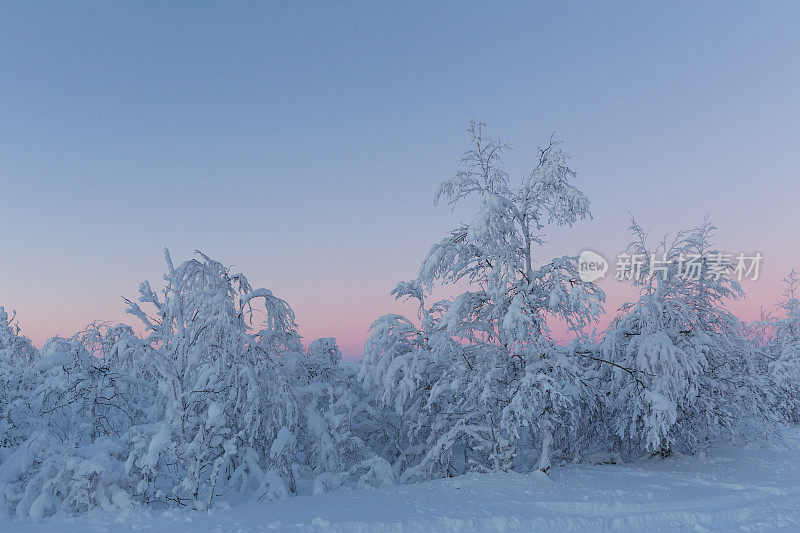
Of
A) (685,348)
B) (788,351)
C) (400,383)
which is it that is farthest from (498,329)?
(788,351)

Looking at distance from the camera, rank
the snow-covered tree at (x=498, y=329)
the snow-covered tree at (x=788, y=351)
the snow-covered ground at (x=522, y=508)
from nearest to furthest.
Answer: the snow-covered ground at (x=522, y=508) < the snow-covered tree at (x=498, y=329) < the snow-covered tree at (x=788, y=351)

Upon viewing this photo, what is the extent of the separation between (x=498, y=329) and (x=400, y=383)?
282cm

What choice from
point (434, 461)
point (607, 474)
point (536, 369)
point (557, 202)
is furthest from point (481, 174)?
point (607, 474)

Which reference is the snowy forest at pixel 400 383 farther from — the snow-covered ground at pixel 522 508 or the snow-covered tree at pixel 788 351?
the snow-covered tree at pixel 788 351

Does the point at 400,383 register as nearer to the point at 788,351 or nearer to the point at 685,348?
the point at 685,348

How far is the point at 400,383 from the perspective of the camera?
13109 millimetres

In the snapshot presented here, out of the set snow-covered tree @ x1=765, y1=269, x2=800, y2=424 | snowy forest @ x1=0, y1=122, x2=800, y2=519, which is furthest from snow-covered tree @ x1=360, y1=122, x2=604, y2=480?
snow-covered tree @ x1=765, y1=269, x2=800, y2=424

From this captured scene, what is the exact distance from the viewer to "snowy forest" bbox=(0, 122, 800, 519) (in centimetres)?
967

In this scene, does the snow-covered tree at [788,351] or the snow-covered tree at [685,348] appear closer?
the snow-covered tree at [685,348]

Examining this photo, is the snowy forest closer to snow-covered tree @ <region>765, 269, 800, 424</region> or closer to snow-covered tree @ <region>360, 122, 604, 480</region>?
snow-covered tree @ <region>360, 122, 604, 480</region>

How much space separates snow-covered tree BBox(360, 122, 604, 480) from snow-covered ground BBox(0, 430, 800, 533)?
1.49m

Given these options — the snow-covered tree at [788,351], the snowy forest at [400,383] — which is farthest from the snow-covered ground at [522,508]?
the snow-covered tree at [788,351]

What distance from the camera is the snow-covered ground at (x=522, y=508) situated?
805 cm

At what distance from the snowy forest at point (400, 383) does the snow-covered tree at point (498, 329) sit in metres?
0.05
